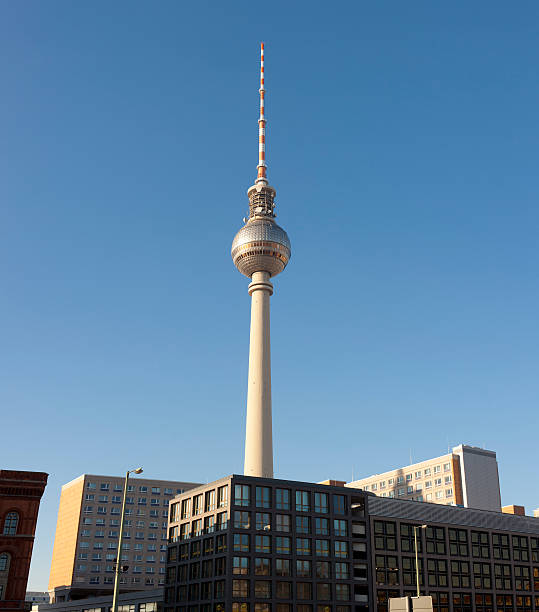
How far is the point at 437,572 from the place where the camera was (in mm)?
99562

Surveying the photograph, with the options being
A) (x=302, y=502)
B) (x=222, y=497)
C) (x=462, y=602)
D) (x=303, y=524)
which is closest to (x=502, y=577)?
(x=462, y=602)

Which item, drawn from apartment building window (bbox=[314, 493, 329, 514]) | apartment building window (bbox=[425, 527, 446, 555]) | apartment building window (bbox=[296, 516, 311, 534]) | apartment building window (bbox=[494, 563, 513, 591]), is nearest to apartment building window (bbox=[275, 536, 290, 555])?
apartment building window (bbox=[296, 516, 311, 534])

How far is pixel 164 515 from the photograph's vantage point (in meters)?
153

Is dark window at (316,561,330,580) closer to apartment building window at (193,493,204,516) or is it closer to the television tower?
apartment building window at (193,493,204,516)

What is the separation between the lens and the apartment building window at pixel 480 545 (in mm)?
105250

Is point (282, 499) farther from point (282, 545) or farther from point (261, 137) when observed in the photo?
point (261, 137)

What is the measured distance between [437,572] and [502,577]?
1334 centimetres

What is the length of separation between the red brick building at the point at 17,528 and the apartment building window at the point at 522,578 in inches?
2778

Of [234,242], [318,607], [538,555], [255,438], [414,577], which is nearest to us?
[318,607]

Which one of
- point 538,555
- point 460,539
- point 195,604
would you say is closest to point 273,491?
point 195,604

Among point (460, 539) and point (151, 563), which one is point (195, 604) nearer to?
point (460, 539)

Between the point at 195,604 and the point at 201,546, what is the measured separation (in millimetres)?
7214

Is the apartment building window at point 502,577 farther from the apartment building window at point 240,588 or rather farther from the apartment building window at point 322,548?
the apartment building window at point 240,588

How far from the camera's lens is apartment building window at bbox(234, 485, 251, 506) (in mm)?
92500
